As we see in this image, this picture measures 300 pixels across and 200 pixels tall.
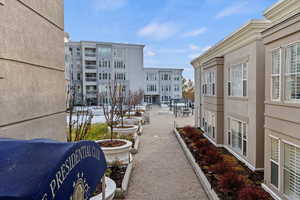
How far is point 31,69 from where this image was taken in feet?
10.6

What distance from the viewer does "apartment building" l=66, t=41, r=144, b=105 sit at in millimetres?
49594

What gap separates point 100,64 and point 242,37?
4455 cm

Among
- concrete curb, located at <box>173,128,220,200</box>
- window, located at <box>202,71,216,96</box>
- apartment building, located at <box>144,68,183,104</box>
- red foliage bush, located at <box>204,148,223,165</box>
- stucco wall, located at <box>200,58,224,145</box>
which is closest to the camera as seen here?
concrete curb, located at <box>173,128,220,200</box>

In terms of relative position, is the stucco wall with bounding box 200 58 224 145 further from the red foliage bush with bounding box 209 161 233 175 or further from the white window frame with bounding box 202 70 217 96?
the red foliage bush with bounding box 209 161 233 175

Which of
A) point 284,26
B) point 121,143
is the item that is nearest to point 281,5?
point 284,26

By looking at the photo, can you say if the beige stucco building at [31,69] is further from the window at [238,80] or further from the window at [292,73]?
the window at [238,80]

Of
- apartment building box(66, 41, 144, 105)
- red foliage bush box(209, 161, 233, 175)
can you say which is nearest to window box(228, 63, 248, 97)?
red foliage bush box(209, 161, 233, 175)

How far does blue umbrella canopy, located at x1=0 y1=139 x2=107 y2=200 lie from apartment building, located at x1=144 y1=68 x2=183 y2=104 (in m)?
60.7

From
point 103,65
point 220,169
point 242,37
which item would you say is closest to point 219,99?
point 242,37

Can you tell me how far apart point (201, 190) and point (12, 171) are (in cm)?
697

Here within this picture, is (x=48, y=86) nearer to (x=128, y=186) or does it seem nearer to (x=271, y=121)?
(x=128, y=186)

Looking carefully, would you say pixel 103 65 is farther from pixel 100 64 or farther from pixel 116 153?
pixel 116 153

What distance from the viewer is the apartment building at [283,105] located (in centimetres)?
553

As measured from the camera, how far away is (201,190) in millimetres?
7160
